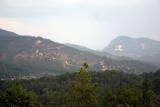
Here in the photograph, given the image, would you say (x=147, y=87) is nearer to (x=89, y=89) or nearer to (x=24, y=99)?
(x=24, y=99)

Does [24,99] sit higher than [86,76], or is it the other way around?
[86,76]

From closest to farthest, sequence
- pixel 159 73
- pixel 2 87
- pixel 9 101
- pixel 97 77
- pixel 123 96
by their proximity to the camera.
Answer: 1. pixel 9 101
2. pixel 123 96
3. pixel 2 87
4. pixel 159 73
5. pixel 97 77

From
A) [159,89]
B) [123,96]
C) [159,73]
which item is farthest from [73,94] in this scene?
[159,73]

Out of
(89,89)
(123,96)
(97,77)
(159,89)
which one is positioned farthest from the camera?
(97,77)

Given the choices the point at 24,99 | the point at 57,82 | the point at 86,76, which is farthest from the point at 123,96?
the point at 57,82

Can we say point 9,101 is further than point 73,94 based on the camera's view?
Yes

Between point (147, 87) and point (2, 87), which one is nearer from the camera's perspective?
point (147, 87)

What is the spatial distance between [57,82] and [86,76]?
119539 mm

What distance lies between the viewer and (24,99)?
59.7m

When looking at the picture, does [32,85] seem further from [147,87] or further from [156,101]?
[156,101]

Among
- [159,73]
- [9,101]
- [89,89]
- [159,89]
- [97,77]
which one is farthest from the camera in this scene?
[97,77]

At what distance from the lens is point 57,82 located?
164375mm

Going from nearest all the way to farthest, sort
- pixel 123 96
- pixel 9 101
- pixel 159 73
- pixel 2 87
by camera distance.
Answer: pixel 9 101, pixel 123 96, pixel 2 87, pixel 159 73

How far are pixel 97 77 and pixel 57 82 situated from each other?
19.9 metres
